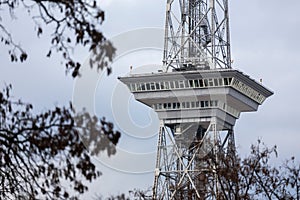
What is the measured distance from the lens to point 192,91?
12144 centimetres

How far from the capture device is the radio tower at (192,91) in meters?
120

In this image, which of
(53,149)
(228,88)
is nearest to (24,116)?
(53,149)

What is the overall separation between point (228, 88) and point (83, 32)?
102 meters

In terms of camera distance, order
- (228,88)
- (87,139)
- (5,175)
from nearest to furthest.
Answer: (87,139) < (5,175) < (228,88)

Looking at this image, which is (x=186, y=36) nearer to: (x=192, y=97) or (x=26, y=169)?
(x=192, y=97)

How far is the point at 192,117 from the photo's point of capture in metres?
124

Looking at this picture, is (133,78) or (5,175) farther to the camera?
(133,78)

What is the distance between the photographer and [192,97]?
122 metres

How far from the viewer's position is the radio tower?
120 m

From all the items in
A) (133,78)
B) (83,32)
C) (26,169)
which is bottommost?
(26,169)

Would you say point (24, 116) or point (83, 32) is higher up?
point (83, 32)

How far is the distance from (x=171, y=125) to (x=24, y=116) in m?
109

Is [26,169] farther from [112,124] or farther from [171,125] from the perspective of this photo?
[171,125]

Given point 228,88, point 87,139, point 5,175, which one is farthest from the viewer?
point 228,88
